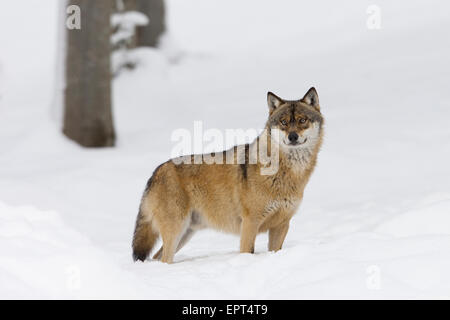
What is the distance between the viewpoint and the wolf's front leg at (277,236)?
19.4 ft

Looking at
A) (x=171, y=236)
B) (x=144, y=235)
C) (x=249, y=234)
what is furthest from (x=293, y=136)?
(x=144, y=235)

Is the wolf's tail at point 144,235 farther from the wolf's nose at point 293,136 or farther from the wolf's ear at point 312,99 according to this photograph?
the wolf's ear at point 312,99

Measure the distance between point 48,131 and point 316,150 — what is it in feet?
23.2

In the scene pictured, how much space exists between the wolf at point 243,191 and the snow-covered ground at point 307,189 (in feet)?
1.05

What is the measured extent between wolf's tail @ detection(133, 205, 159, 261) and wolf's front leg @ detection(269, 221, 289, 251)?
3.66ft

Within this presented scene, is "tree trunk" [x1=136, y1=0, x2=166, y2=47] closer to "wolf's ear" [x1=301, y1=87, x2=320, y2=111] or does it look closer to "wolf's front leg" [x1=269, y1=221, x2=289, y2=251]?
"wolf's ear" [x1=301, y1=87, x2=320, y2=111]

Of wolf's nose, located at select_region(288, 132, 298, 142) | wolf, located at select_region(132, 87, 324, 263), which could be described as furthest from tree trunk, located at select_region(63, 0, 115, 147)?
wolf's nose, located at select_region(288, 132, 298, 142)

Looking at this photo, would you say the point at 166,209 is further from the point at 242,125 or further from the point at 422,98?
the point at 422,98

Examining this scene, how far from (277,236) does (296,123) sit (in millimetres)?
A: 1134

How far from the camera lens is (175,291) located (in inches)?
175

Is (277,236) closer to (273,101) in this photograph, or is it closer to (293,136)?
(293,136)

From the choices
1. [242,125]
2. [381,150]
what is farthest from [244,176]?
[242,125]

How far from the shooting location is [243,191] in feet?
18.9

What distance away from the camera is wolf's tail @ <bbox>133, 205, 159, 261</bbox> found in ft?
20.1
